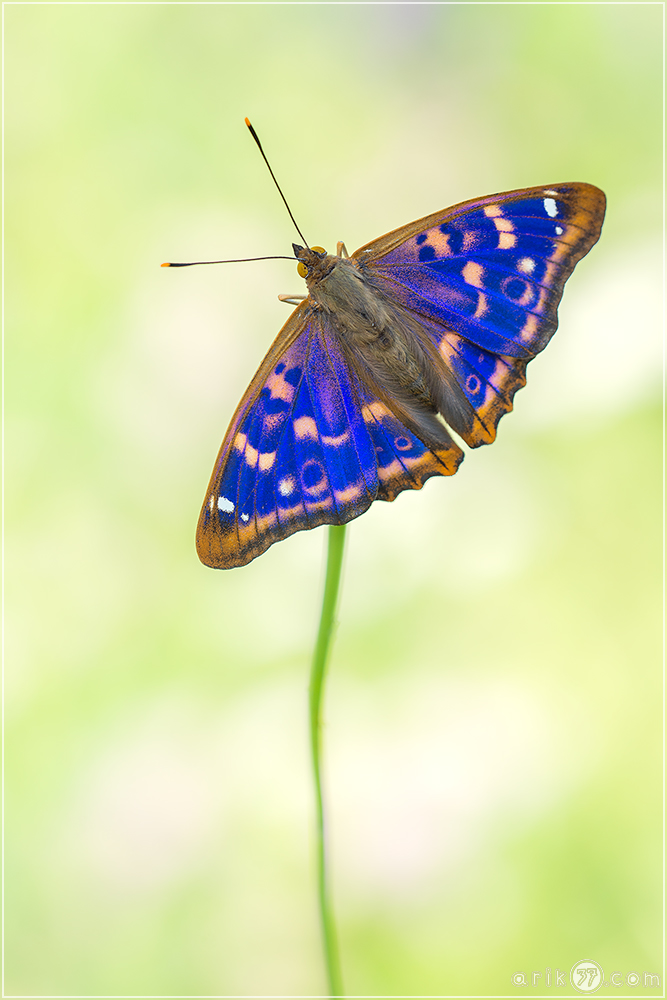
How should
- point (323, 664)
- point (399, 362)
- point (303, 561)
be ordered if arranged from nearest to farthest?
1. point (323, 664)
2. point (399, 362)
3. point (303, 561)

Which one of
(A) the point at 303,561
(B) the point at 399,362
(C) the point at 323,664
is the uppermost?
(B) the point at 399,362

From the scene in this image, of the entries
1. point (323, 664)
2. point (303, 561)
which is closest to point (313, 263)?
point (323, 664)

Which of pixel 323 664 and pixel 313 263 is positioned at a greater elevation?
pixel 313 263

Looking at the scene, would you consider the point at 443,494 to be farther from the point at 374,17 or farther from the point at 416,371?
the point at 374,17

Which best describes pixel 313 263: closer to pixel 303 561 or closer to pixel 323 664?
pixel 323 664

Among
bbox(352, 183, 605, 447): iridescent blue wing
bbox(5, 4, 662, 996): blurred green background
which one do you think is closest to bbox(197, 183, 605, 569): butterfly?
bbox(352, 183, 605, 447): iridescent blue wing

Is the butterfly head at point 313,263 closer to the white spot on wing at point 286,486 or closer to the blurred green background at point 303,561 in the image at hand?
the white spot on wing at point 286,486

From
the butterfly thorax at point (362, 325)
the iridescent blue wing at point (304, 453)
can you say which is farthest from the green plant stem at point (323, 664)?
the butterfly thorax at point (362, 325)
